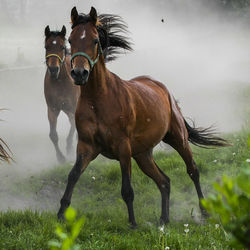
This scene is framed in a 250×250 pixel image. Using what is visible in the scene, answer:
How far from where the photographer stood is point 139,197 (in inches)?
270

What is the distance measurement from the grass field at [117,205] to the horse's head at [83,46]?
4.26ft

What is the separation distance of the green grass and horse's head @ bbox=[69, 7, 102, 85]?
4.74 ft

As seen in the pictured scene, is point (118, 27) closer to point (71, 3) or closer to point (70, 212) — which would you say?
point (70, 212)

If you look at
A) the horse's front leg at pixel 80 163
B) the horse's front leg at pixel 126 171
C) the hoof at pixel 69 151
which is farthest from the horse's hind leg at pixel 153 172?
the hoof at pixel 69 151

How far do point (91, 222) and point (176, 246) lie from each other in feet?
4.62

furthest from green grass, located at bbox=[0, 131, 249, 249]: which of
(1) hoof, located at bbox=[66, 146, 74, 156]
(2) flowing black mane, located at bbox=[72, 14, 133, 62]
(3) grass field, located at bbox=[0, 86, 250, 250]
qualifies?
(2) flowing black mane, located at bbox=[72, 14, 133, 62]

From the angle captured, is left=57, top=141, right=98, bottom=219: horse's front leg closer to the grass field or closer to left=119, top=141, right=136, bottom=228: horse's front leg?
the grass field

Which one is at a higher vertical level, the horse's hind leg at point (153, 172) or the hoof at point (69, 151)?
the horse's hind leg at point (153, 172)

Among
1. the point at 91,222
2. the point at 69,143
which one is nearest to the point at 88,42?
the point at 91,222

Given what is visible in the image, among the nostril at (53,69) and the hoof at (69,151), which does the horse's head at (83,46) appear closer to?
the nostril at (53,69)

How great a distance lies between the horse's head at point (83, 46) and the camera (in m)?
4.52

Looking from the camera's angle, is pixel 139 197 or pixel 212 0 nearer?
pixel 139 197

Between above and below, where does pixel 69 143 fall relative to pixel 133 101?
below

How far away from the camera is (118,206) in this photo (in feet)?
21.1
